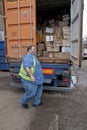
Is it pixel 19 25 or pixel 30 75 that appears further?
pixel 19 25

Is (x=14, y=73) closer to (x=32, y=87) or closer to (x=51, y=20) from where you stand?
(x=32, y=87)

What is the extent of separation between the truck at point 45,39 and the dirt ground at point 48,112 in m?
0.41

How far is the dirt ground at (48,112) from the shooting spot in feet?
14.4

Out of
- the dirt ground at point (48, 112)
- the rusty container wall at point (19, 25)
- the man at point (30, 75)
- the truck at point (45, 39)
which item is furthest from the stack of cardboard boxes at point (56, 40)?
the man at point (30, 75)

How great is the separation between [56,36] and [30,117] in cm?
310

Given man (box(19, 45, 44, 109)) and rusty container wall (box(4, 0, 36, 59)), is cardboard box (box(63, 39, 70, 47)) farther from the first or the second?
man (box(19, 45, 44, 109))

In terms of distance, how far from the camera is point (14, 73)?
6.59 m

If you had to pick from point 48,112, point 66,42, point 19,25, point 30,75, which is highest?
point 19,25

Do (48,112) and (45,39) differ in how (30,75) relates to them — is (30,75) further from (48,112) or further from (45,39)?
(45,39)

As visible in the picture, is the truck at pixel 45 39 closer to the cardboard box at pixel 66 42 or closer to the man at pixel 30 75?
the cardboard box at pixel 66 42

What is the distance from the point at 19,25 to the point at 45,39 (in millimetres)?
1179

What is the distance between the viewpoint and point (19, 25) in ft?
20.5

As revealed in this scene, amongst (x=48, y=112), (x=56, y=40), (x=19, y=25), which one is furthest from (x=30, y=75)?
A: (x=56, y=40)

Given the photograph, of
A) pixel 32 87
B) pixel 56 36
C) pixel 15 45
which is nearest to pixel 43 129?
pixel 32 87
